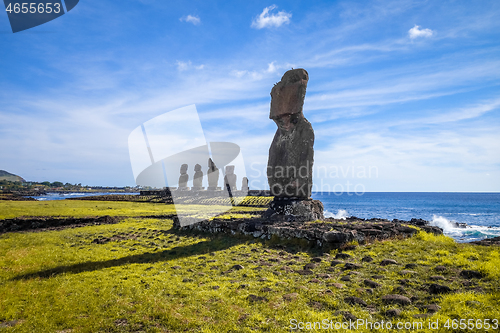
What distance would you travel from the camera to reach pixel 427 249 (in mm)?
9086

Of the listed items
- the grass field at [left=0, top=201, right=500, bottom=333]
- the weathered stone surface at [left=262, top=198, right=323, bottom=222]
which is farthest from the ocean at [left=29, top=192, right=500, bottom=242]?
the grass field at [left=0, top=201, right=500, bottom=333]

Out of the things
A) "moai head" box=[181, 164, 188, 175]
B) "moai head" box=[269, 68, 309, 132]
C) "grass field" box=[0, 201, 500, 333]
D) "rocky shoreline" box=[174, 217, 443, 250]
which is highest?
"moai head" box=[269, 68, 309, 132]

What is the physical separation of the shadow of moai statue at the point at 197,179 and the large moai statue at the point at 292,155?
140 feet

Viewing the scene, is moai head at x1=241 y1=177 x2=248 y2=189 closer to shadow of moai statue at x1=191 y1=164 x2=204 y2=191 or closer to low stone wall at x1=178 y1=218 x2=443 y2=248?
shadow of moai statue at x1=191 y1=164 x2=204 y2=191

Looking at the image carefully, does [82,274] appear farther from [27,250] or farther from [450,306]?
[450,306]

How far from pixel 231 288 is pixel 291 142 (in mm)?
11623

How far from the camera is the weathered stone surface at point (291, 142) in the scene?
16609mm

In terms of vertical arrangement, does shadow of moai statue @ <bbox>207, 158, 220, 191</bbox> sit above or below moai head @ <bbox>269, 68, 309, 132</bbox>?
below

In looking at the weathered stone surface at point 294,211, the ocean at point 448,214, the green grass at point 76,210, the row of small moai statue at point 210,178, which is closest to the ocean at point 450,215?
the ocean at point 448,214

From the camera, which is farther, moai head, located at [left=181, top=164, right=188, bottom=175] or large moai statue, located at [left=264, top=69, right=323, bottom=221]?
moai head, located at [left=181, top=164, right=188, bottom=175]

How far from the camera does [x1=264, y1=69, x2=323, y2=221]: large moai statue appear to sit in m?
16.4

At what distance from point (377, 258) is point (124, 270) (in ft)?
27.2

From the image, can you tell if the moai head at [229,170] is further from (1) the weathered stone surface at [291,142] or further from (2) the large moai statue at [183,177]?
(1) the weathered stone surface at [291,142]

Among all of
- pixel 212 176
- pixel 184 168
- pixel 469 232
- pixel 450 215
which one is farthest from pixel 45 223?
pixel 450 215
